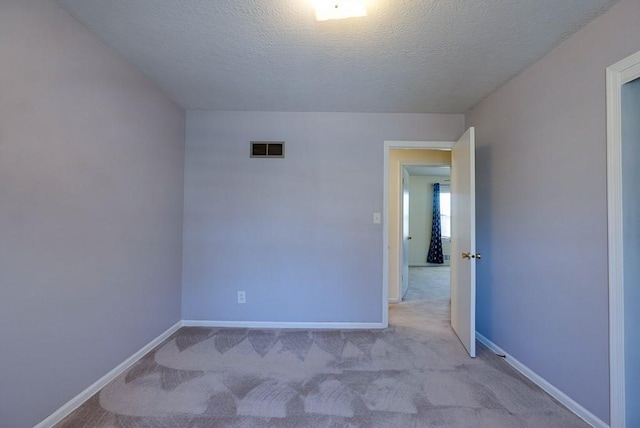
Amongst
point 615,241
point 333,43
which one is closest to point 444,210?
point 615,241

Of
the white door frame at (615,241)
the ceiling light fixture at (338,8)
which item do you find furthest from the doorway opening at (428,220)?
the ceiling light fixture at (338,8)

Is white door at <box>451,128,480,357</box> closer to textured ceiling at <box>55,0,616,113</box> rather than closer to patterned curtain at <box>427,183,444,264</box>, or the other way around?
textured ceiling at <box>55,0,616,113</box>

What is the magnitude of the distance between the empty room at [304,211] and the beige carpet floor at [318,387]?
18 millimetres

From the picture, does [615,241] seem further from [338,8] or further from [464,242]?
[338,8]

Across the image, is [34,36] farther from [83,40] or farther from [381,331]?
[381,331]

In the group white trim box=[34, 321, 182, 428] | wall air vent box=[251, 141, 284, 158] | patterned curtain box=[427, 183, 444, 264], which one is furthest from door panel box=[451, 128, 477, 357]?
patterned curtain box=[427, 183, 444, 264]

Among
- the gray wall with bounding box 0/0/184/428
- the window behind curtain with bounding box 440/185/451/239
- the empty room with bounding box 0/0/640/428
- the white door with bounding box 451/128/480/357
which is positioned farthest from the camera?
the window behind curtain with bounding box 440/185/451/239

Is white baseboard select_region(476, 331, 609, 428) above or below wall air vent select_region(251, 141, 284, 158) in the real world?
below

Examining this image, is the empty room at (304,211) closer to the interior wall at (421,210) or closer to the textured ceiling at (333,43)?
the textured ceiling at (333,43)

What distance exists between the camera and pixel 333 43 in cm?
181

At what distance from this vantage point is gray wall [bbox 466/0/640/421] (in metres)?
1.54

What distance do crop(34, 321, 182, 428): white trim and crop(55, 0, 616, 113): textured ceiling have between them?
2294 mm

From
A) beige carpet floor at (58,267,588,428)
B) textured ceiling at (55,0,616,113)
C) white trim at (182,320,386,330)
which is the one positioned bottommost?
beige carpet floor at (58,267,588,428)

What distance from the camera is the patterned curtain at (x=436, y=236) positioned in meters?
6.97
